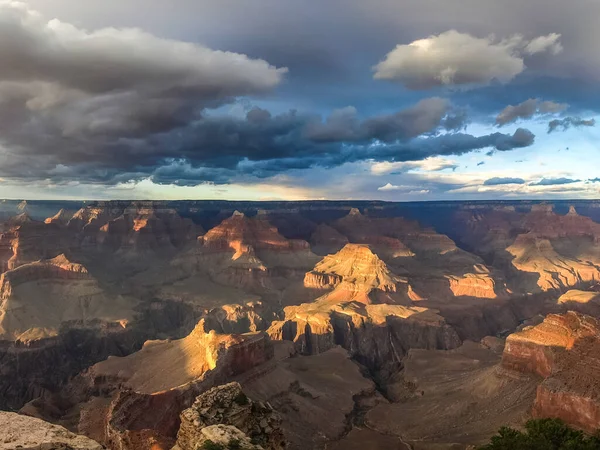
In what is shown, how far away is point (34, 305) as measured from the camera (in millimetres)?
158625

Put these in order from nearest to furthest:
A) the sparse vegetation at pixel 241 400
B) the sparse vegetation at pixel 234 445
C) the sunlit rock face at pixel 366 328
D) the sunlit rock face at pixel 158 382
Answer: the sparse vegetation at pixel 234 445 → the sparse vegetation at pixel 241 400 → the sunlit rock face at pixel 158 382 → the sunlit rock face at pixel 366 328

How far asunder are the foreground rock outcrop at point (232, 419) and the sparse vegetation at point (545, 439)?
2137 centimetres

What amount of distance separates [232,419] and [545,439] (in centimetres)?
2850

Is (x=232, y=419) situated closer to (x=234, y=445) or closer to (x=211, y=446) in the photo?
(x=234, y=445)

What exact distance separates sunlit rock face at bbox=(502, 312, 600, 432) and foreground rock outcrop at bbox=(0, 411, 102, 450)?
61682mm

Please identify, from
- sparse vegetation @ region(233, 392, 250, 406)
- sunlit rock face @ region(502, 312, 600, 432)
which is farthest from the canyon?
sunlit rock face @ region(502, 312, 600, 432)

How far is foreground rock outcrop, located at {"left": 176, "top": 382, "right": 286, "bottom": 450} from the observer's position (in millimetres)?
28094

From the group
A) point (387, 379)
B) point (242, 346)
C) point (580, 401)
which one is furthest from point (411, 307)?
point (580, 401)

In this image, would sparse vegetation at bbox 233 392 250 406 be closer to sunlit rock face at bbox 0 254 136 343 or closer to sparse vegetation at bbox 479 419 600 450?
sparse vegetation at bbox 479 419 600 450

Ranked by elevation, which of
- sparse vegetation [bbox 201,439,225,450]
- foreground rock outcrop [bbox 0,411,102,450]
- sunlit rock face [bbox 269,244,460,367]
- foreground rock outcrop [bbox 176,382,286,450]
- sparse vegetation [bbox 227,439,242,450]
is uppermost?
foreground rock outcrop [bbox 0,411,102,450]

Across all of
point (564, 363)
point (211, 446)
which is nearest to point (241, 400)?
point (211, 446)

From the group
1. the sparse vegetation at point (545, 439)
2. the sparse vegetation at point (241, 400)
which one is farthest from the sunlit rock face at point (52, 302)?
the sparse vegetation at point (545, 439)

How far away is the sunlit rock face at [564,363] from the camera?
60.1 metres

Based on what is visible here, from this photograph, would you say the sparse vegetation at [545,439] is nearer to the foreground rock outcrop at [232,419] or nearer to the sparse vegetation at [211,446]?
the foreground rock outcrop at [232,419]
